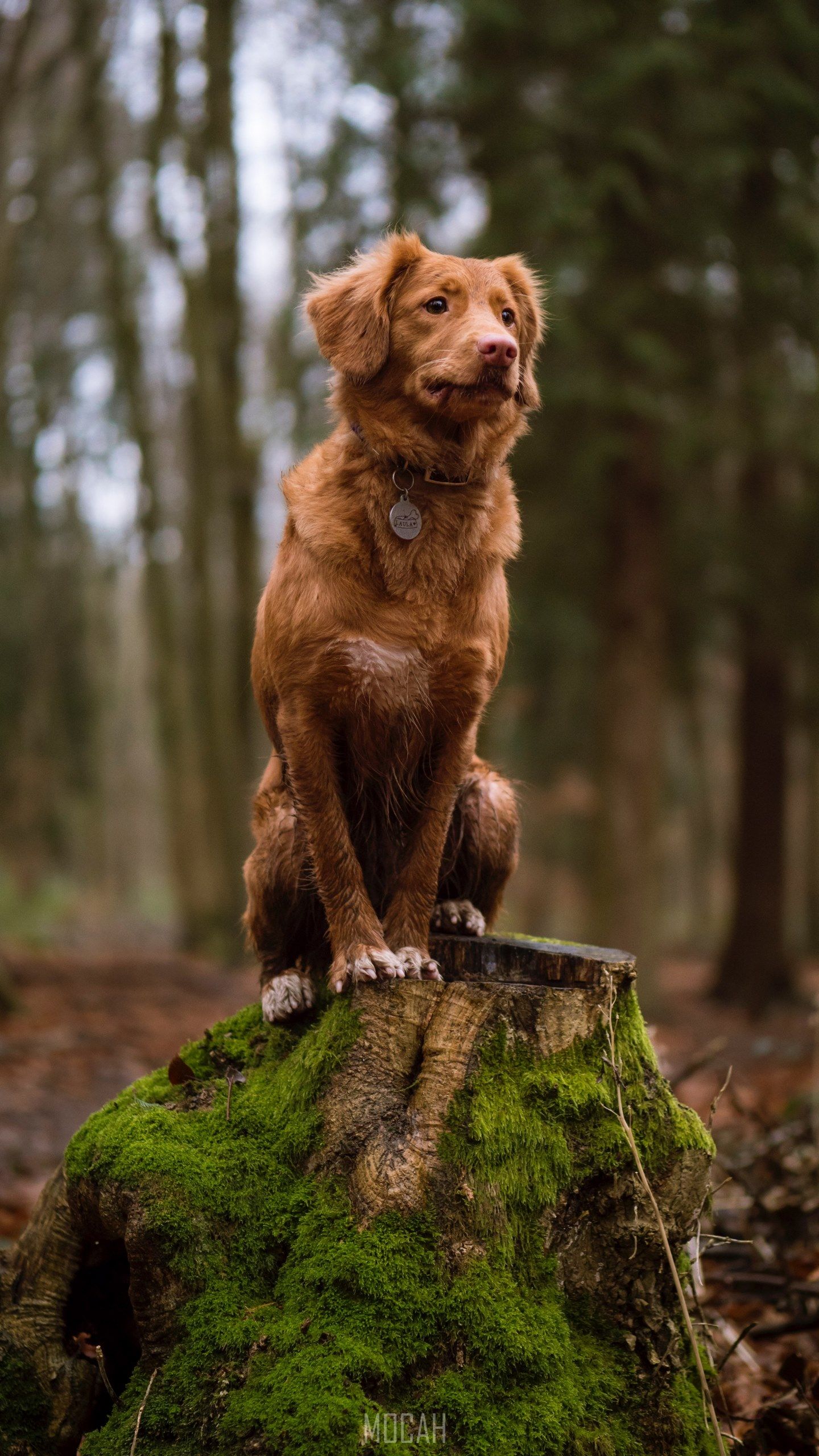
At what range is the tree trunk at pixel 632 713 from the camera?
1108cm

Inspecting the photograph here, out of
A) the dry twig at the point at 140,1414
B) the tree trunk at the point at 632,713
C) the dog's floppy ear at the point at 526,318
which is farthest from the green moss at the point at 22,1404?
the tree trunk at the point at 632,713

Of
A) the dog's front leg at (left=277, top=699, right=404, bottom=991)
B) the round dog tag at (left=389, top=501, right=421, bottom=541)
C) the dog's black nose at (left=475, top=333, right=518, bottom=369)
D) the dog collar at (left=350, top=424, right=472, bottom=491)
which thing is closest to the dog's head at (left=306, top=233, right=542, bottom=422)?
the dog's black nose at (left=475, top=333, right=518, bottom=369)

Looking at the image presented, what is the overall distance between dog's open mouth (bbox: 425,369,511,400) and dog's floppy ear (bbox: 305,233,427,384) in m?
0.23

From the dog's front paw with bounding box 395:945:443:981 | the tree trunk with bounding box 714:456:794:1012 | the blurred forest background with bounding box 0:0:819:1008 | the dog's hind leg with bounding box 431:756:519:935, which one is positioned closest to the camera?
the dog's front paw with bounding box 395:945:443:981

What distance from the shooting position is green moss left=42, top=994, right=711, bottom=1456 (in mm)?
2645

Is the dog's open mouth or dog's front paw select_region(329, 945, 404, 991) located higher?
the dog's open mouth

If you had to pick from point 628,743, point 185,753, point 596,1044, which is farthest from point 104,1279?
point 185,753

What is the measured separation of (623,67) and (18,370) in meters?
11.3

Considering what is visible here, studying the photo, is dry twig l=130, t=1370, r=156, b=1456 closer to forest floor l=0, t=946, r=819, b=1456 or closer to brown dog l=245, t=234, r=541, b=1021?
brown dog l=245, t=234, r=541, b=1021

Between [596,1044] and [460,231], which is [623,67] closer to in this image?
[460,231]

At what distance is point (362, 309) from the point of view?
11.2ft

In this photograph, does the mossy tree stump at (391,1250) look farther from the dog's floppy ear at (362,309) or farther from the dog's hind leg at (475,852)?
the dog's floppy ear at (362,309)

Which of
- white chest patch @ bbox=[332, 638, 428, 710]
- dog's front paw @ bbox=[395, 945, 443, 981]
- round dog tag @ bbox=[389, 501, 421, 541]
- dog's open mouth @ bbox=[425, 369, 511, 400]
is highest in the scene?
dog's open mouth @ bbox=[425, 369, 511, 400]

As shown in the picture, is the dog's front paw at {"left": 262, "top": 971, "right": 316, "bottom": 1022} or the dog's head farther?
the dog's front paw at {"left": 262, "top": 971, "right": 316, "bottom": 1022}
